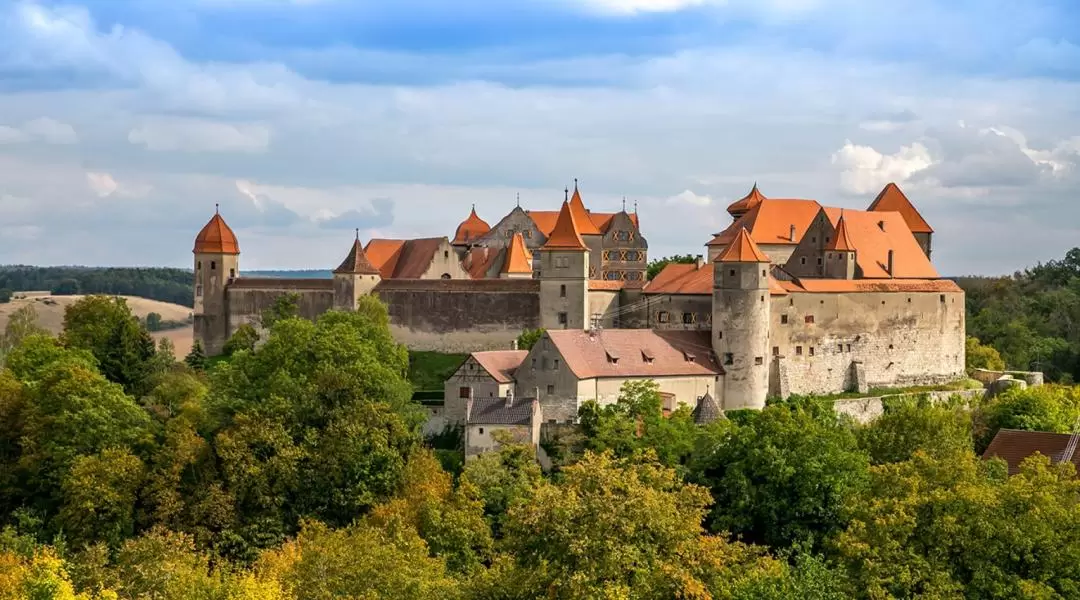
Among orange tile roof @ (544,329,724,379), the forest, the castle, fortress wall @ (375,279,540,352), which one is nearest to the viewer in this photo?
the forest

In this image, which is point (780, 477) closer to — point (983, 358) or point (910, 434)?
point (910, 434)

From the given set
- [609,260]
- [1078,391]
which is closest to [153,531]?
[609,260]

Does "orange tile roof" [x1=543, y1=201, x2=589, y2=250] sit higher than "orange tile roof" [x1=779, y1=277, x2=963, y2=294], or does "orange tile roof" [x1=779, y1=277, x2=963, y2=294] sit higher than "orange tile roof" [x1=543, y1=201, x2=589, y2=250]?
"orange tile roof" [x1=543, y1=201, x2=589, y2=250]

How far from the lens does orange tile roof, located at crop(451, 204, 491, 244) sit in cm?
9238

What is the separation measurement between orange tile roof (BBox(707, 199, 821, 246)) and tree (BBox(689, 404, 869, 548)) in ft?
70.8

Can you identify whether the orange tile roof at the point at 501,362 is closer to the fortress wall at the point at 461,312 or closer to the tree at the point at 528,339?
the tree at the point at 528,339

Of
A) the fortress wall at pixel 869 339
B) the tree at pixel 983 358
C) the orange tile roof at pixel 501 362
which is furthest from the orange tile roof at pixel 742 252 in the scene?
the tree at pixel 983 358

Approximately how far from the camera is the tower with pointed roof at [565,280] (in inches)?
2800

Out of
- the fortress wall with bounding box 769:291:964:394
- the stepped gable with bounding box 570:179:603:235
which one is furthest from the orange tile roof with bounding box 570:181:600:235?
the fortress wall with bounding box 769:291:964:394

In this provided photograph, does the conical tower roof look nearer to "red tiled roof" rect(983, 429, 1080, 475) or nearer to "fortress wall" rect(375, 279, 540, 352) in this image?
"fortress wall" rect(375, 279, 540, 352)

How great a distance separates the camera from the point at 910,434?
6041 centimetres

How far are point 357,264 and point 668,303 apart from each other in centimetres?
1619

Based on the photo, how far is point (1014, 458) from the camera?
55688 mm

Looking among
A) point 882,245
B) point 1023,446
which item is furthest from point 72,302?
point 1023,446
